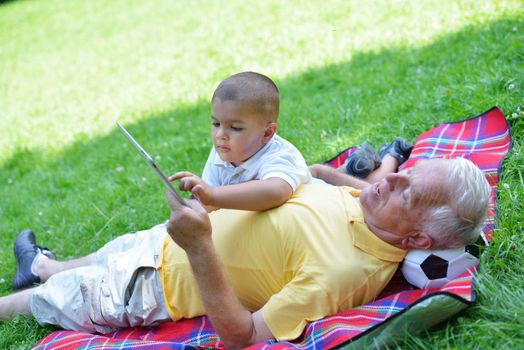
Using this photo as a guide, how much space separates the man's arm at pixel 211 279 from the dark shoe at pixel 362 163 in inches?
57.2

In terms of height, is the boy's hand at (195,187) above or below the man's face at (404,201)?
above

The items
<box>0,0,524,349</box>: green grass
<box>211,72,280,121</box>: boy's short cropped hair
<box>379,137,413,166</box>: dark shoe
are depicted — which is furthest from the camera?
<box>379,137,413,166</box>: dark shoe

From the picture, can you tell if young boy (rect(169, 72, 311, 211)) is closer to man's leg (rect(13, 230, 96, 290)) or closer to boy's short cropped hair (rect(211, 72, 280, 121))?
boy's short cropped hair (rect(211, 72, 280, 121))

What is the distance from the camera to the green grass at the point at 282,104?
3322mm

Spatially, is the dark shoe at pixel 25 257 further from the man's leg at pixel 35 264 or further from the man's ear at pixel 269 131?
the man's ear at pixel 269 131

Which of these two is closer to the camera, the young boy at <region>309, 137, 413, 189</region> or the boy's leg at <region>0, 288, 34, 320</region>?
the boy's leg at <region>0, 288, 34, 320</region>

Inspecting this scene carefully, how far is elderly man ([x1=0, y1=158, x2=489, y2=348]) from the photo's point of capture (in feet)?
8.32

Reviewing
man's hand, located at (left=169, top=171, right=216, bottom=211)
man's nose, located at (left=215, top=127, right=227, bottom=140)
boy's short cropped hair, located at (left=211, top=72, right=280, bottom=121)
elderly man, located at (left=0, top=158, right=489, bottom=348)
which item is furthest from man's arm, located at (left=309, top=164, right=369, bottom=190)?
man's hand, located at (left=169, top=171, right=216, bottom=211)

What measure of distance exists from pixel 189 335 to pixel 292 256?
2.21ft

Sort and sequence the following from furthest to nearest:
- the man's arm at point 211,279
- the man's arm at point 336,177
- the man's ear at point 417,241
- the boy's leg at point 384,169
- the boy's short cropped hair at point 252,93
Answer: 1. the boy's leg at point 384,169
2. the man's arm at point 336,177
3. the boy's short cropped hair at point 252,93
4. the man's ear at point 417,241
5. the man's arm at point 211,279

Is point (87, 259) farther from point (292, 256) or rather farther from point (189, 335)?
point (292, 256)

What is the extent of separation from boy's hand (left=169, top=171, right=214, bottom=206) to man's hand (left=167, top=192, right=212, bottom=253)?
0.06 m

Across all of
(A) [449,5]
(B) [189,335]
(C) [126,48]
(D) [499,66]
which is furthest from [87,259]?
(C) [126,48]

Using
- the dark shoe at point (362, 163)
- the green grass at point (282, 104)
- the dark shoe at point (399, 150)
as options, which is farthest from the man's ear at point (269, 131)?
the dark shoe at point (399, 150)
